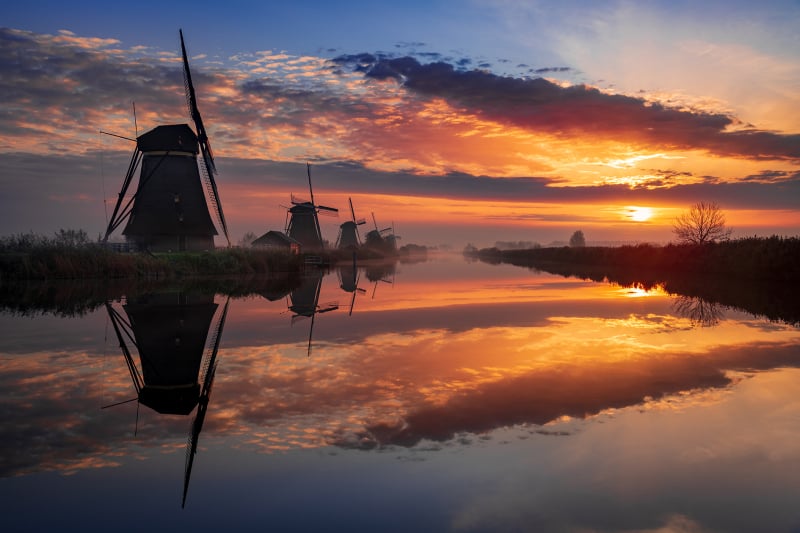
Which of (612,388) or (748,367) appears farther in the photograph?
(748,367)

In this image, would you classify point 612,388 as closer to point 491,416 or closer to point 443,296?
point 491,416

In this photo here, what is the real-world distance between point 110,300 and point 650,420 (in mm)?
19125

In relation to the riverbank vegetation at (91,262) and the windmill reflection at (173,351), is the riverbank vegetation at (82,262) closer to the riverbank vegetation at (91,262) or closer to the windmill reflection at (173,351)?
the riverbank vegetation at (91,262)

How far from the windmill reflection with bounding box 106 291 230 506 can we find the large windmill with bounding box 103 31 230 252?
57.1 ft

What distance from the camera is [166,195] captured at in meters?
36.4

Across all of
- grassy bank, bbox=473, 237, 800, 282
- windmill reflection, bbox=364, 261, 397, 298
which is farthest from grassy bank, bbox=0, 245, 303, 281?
grassy bank, bbox=473, 237, 800, 282

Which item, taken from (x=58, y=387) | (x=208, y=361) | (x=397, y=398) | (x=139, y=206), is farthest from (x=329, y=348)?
(x=139, y=206)

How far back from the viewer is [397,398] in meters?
8.18

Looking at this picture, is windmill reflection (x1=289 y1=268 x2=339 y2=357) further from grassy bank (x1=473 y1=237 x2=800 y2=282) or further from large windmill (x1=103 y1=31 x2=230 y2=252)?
grassy bank (x1=473 y1=237 x2=800 y2=282)

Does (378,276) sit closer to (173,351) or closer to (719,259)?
(719,259)

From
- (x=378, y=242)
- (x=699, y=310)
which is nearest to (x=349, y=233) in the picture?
(x=378, y=242)

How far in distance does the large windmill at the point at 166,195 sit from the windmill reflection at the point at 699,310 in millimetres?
29420

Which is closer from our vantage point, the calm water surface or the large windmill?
the calm water surface

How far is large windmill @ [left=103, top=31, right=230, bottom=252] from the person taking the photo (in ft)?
119
